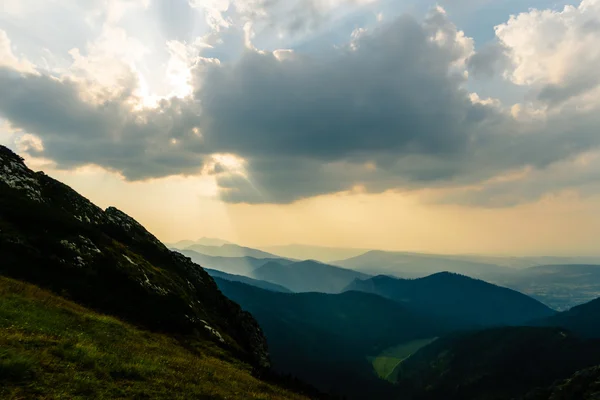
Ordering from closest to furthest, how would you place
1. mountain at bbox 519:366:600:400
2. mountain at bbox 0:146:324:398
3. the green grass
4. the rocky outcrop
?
the green grass → mountain at bbox 0:146:324:398 → the rocky outcrop → mountain at bbox 519:366:600:400

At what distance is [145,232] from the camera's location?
102 m

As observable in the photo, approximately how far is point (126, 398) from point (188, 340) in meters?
34.6

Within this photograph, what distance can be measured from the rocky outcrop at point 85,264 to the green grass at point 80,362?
35.0 ft

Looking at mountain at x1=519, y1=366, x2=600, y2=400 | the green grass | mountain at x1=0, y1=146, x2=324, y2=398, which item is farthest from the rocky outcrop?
mountain at x1=519, y1=366, x2=600, y2=400

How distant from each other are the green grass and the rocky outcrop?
10678mm

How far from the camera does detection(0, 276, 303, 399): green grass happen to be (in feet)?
51.4

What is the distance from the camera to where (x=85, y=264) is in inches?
2061

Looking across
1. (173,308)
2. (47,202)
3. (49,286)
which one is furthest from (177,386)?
(47,202)

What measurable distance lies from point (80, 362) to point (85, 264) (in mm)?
38847

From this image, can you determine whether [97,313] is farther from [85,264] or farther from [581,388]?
[581,388]

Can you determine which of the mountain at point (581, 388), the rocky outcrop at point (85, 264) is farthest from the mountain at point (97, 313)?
the mountain at point (581, 388)

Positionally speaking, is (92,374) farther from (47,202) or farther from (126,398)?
(47,202)

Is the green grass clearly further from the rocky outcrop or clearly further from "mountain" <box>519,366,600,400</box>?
"mountain" <box>519,366,600,400</box>

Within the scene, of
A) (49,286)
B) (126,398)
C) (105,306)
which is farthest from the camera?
(105,306)
